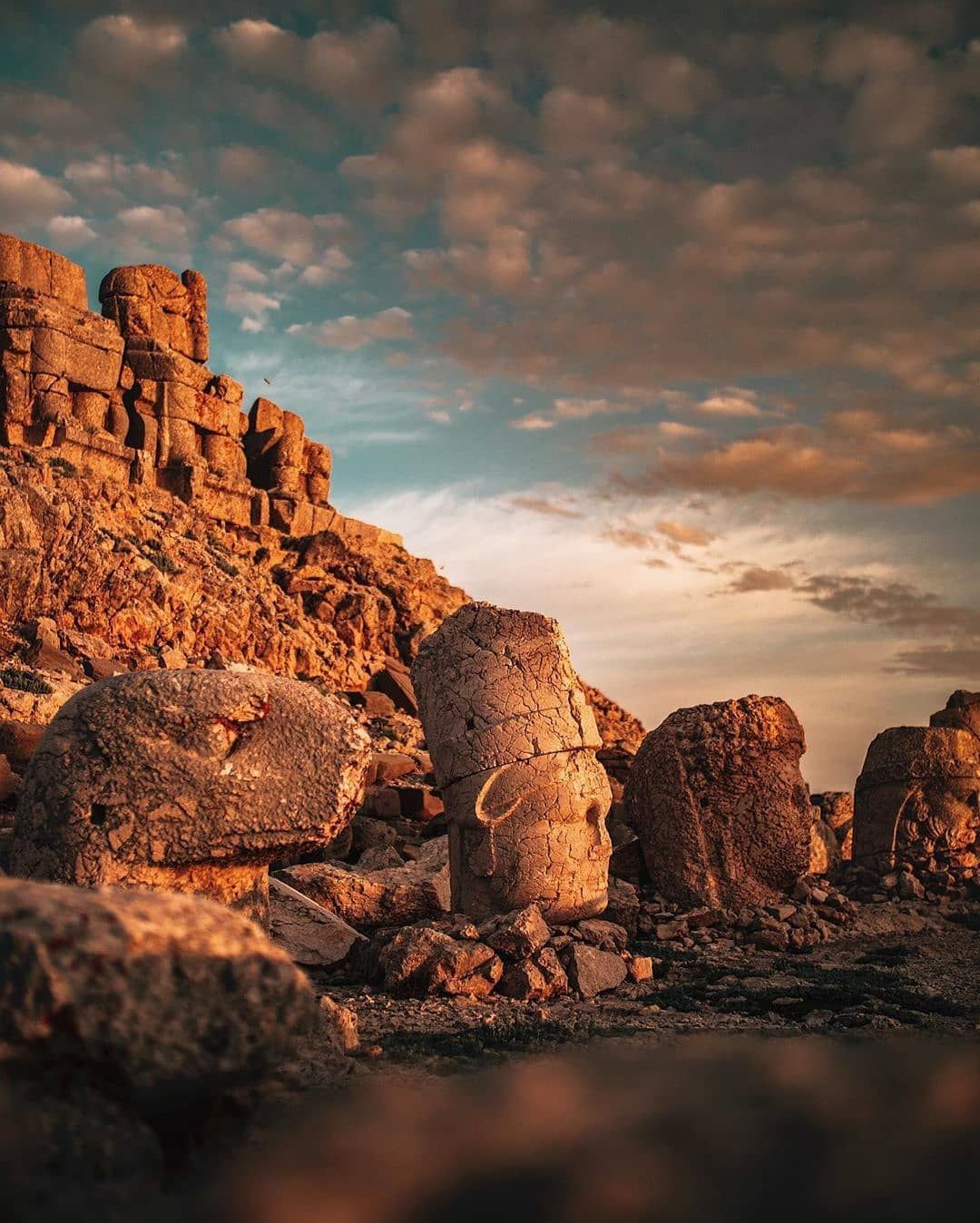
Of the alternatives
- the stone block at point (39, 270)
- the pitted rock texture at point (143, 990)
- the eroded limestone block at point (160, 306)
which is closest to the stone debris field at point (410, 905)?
the pitted rock texture at point (143, 990)

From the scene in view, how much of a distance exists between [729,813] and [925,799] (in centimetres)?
408

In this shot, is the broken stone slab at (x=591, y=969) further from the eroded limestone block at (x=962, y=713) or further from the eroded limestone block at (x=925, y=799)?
the eroded limestone block at (x=962, y=713)

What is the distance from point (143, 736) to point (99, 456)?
1021 inches

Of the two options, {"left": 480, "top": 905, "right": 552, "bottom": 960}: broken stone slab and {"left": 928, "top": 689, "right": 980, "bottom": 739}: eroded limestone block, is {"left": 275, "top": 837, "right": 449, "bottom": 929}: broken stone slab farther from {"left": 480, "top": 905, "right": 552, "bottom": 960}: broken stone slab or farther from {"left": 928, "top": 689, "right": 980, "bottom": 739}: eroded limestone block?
{"left": 928, "top": 689, "right": 980, "bottom": 739}: eroded limestone block

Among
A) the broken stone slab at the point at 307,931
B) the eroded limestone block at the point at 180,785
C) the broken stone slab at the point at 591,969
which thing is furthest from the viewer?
the broken stone slab at the point at 307,931

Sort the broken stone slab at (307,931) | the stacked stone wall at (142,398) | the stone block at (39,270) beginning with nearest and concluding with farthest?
the broken stone slab at (307,931) < the stacked stone wall at (142,398) < the stone block at (39,270)

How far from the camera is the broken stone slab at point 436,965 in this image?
544cm

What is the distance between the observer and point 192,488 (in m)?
31.1

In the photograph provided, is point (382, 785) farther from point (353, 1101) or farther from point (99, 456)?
point (99, 456)

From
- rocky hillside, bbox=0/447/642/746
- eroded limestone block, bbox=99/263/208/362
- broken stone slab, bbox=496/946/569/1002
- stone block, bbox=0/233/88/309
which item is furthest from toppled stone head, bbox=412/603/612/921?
eroded limestone block, bbox=99/263/208/362

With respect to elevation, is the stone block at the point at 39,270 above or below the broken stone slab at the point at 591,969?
above

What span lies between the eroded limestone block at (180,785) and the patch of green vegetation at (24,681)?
6.29m

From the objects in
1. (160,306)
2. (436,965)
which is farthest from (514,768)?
(160,306)

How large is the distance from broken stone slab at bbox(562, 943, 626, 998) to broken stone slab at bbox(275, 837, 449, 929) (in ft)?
4.96
